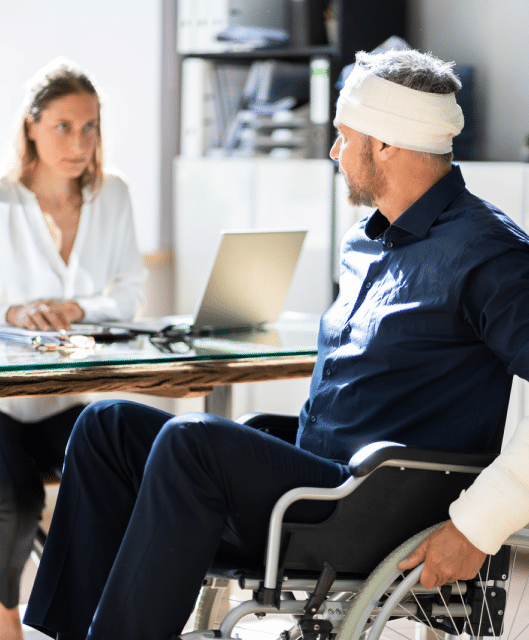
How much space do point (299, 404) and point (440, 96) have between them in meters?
2.29

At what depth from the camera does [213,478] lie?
4.77ft

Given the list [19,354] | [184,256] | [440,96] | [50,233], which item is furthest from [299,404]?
[440,96]

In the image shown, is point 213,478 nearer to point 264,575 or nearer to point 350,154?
point 264,575

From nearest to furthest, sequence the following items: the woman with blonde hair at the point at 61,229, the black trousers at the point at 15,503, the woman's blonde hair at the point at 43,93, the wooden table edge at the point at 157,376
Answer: the wooden table edge at the point at 157,376 < the black trousers at the point at 15,503 < the woman with blonde hair at the point at 61,229 < the woman's blonde hair at the point at 43,93

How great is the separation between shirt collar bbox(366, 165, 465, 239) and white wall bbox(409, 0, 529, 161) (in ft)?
6.25

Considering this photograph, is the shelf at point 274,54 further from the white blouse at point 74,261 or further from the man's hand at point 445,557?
the man's hand at point 445,557

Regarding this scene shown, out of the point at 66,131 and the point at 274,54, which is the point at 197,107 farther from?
the point at 66,131

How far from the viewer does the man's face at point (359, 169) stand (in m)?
1.73

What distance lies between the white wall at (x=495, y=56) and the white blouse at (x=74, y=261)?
1.52 metres

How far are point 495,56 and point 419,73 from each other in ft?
6.61

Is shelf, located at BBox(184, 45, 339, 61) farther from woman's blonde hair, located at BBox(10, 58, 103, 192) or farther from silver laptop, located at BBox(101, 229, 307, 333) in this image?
silver laptop, located at BBox(101, 229, 307, 333)

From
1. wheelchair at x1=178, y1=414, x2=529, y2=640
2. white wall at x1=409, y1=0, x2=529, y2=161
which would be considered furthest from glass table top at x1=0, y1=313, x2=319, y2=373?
white wall at x1=409, y1=0, x2=529, y2=161

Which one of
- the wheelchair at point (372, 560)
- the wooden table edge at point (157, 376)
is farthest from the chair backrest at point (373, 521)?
the wooden table edge at point (157, 376)

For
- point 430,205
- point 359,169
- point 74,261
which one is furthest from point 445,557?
point 74,261
